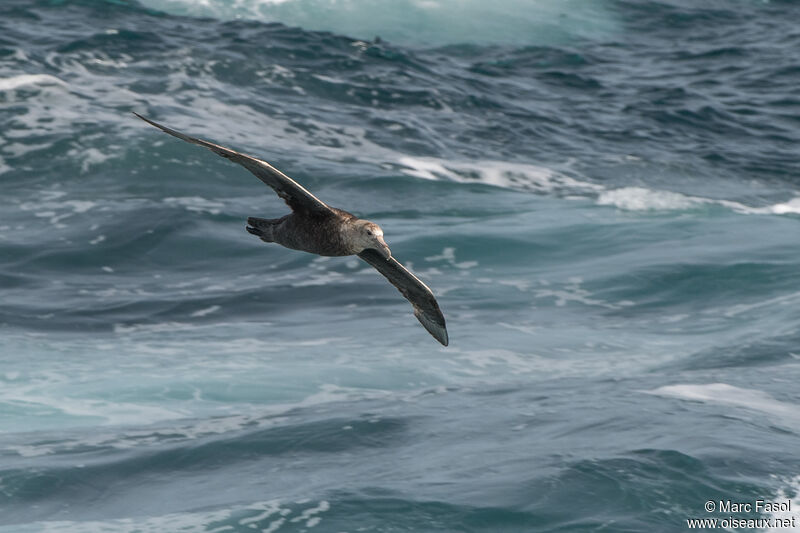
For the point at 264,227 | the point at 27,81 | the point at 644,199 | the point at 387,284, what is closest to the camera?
the point at 264,227

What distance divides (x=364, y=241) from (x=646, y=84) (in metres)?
22.2

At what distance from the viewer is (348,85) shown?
25.4 m

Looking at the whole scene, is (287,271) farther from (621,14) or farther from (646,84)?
(621,14)

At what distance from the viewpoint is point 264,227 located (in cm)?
781

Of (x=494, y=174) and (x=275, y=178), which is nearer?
(x=275, y=178)

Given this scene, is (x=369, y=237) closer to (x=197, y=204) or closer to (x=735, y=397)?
(x=735, y=397)

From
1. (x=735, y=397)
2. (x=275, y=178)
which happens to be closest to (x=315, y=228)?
(x=275, y=178)

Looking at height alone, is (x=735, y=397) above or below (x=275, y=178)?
below

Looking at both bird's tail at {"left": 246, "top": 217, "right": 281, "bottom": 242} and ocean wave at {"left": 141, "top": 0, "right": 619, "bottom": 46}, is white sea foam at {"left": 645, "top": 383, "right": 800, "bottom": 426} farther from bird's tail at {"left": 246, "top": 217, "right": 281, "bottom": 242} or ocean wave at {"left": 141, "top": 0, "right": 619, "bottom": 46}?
ocean wave at {"left": 141, "top": 0, "right": 619, "bottom": 46}

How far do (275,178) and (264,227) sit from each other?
1.05 metres

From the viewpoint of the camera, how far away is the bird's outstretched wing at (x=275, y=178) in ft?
20.6

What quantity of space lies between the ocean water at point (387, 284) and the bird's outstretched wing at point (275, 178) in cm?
364

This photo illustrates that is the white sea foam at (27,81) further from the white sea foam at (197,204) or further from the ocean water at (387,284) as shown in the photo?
the white sea foam at (197,204)

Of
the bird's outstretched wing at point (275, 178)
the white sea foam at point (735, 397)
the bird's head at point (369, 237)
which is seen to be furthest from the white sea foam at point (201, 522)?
the white sea foam at point (735, 397)
